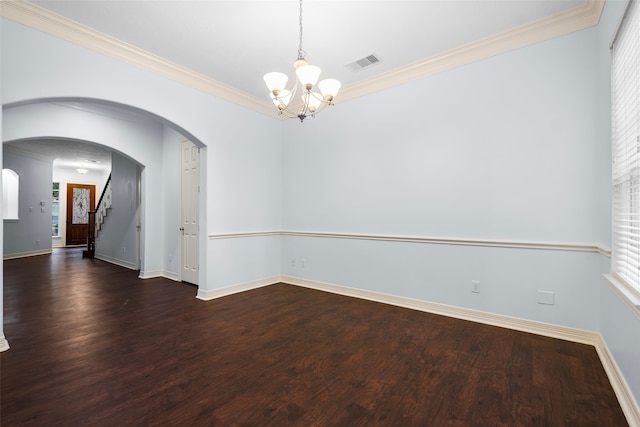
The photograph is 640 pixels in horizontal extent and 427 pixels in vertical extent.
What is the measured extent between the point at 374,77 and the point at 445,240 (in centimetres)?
235

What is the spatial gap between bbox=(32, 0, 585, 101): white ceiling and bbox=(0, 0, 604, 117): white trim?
77 millimetres

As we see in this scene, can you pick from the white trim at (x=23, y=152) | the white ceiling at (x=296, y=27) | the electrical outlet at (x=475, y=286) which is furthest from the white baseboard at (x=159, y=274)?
the white trim at (x=23, y=152)

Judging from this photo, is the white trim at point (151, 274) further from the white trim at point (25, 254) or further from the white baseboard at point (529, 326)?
the white trim at point (25, 254)

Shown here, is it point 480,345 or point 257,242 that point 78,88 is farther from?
point 480,345

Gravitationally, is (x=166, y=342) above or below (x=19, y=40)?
below

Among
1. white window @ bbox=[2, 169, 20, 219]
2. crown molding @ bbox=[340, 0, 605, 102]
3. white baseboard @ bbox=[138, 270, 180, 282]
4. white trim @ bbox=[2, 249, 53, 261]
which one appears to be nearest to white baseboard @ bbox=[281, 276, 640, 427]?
white baseboard @ bbox=[138, 270, 180, 282]

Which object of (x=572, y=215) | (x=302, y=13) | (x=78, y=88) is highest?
(x=302, y=13)

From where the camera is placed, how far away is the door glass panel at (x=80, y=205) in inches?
437

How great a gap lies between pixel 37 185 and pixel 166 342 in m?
8.93

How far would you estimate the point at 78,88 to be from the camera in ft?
9.59

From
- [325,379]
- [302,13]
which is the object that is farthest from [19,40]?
[325,379]

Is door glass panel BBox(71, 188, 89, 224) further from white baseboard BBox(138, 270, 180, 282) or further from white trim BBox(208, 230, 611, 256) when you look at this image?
white trim BBox(208, 230, 611, 256)

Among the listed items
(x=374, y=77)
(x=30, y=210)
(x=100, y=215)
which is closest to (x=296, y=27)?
(x=374, y=77)

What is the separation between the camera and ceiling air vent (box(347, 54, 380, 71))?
3.48 metres
